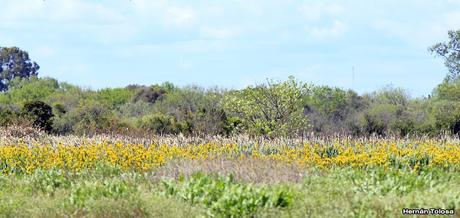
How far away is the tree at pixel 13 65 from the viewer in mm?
91375

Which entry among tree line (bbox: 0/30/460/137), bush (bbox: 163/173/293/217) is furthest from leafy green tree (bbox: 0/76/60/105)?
bush (bbox: 163/173/293/217)

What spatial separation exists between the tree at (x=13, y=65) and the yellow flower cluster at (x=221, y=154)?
73.5 m

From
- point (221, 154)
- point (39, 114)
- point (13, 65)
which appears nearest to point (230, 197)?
point (221, 154)

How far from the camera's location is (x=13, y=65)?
92.2 meters

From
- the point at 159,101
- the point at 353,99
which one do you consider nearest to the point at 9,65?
the point at 159,101

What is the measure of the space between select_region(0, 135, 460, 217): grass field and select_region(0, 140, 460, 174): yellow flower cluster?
0.09 feet

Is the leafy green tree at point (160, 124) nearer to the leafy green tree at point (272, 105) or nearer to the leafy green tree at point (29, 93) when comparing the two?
the leafy green tree at point (272, 105)

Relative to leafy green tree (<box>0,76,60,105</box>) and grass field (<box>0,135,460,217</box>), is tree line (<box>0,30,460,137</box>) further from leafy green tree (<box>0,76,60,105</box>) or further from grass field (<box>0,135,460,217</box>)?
grass field (<box>0,135,460,217</box>)

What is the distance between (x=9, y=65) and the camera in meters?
92.1

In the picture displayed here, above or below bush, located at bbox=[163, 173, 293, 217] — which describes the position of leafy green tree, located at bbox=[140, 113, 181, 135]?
above

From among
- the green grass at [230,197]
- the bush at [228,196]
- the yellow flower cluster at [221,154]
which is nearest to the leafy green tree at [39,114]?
the yellow flower cluster at [221,154]

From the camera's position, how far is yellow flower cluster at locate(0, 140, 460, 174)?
55.6 feet

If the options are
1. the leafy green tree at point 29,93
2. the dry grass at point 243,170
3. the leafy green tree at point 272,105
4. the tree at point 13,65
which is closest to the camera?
the dry grass at point 243,170

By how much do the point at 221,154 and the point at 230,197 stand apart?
7.22 meters
